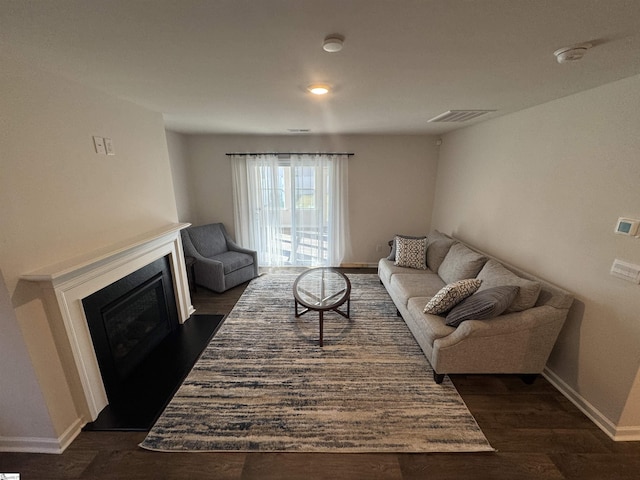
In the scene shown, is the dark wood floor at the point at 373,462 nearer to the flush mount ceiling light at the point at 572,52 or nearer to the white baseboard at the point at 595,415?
the white baseboard at the point at 595,415

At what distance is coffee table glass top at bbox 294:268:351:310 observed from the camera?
2.61 m

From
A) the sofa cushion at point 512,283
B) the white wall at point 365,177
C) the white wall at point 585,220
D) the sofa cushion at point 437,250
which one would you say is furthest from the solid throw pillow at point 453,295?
the white wall at point 365,177

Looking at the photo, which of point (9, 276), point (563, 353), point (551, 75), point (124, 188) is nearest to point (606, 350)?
point (563, 353)

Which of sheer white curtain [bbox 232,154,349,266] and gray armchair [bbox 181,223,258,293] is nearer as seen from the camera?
gray armchair [bbox 181,223,258,293]

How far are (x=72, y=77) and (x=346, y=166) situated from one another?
3.26 meters

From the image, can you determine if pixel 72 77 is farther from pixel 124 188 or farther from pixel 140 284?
pixel 140 284

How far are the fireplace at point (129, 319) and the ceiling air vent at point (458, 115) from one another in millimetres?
3299

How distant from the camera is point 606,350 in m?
1.66

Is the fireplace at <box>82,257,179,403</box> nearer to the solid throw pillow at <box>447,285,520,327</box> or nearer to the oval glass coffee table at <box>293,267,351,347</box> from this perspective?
the oval glass coffee table at <box>293,267,351,347</box>

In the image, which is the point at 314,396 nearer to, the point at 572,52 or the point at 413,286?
the point at 413,286

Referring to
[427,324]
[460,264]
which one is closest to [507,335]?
[427,324]

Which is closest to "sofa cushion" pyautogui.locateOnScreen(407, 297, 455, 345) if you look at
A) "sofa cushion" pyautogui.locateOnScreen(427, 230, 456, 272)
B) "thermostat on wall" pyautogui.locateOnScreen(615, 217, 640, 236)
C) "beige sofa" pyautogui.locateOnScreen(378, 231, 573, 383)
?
"beige sofa" pyautogui.locateOnScreen(378, 231, 573, 383)

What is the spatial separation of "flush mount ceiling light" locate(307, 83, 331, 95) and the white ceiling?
0.37ft

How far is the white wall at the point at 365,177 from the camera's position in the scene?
409 centimetres
